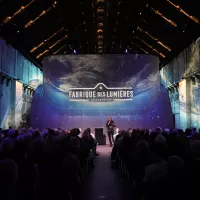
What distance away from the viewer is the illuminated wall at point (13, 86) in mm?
17652

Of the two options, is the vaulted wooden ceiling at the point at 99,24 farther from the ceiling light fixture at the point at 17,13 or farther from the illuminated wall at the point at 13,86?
the illuminated wall at the point at 13,86

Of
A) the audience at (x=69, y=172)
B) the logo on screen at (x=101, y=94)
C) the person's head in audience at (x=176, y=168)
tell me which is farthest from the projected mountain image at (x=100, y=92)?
the person's head in audience at (x=176, y=168)

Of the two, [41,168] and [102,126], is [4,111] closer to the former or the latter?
[102,126]

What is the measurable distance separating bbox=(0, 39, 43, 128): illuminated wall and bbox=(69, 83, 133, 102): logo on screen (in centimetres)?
375

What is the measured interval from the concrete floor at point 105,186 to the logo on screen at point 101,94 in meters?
9.33

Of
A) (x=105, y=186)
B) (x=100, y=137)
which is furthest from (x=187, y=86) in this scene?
(x=105, y=186)

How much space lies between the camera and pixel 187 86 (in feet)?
65.7

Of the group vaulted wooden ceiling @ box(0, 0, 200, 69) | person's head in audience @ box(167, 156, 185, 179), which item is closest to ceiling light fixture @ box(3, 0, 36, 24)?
vaulted wooden ceiling @ box(0, 0, 200, 69)

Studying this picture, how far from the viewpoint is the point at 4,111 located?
58.6 feet

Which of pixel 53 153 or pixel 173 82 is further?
pixel 173 82

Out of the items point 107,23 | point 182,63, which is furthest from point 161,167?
point 182,63

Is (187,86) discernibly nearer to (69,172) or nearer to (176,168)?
(69,172)

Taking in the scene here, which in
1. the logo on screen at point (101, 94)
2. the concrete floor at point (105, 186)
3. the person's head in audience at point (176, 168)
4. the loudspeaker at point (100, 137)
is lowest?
the concrete floor at point (105, 186)

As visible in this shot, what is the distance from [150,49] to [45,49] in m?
8.69
